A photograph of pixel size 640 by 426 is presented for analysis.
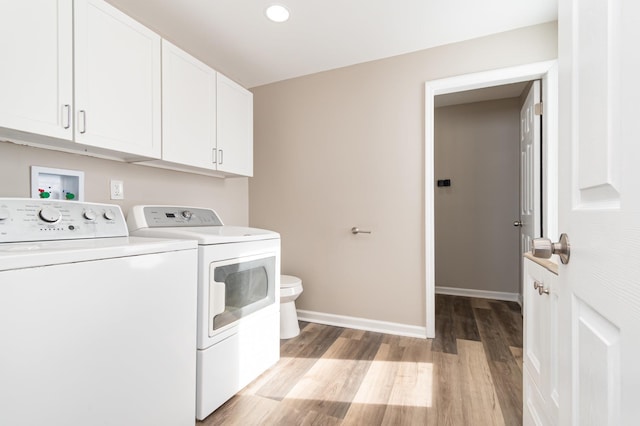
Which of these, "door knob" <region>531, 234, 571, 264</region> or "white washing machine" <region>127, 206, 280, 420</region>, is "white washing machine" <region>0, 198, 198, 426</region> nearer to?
"white washing machine" <region>127, 206, 280, 420</region>

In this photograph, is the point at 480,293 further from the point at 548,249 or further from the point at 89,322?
the point at 89,322

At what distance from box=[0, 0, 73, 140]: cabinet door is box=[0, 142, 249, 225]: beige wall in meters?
0.34

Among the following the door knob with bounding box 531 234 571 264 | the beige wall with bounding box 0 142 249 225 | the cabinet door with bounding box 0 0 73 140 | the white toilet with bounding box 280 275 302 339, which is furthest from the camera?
the white toilet with bounding box 280 275 302 339

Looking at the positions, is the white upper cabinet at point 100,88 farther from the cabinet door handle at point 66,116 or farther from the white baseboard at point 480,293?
the white baseboard at point 480,293

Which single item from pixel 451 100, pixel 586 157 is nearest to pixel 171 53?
pixel 586 157

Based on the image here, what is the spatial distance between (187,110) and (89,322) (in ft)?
4.54

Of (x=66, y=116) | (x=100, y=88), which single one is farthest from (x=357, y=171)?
(x=66, y=116)

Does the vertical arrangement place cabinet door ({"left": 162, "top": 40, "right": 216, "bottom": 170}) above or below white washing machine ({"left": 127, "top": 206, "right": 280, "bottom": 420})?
above

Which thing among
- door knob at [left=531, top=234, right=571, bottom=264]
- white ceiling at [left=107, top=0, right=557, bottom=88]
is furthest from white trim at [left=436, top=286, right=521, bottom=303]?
door knob at [left=531, top=234, right=571, bottom=264]

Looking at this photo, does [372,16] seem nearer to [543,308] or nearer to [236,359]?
[543,308]

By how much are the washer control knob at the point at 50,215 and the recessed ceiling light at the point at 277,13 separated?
5.42 feet

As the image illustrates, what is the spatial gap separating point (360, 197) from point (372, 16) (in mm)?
1312

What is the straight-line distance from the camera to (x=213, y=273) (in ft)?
4.80

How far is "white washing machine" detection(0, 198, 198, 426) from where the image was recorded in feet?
2.69
